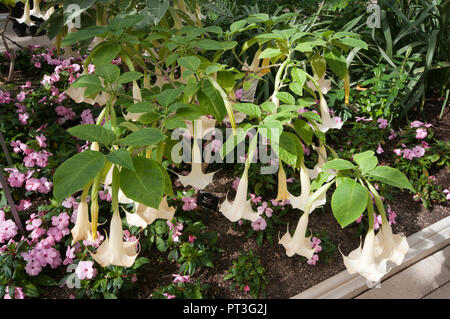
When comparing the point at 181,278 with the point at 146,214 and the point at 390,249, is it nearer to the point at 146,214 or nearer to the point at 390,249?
the point at 146,214

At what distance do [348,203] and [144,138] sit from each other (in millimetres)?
360

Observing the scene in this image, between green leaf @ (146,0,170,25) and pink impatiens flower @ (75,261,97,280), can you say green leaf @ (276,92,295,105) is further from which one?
pink impatiens flower @ (75,261,97,280)

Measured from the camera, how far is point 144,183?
59 cm

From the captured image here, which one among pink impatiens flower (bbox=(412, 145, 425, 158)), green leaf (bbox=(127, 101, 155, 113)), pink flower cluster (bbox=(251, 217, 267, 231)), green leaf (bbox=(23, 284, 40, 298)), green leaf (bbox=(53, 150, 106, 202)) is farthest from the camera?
pink impatiens flower (bbox=(412, 145, 425, 158))

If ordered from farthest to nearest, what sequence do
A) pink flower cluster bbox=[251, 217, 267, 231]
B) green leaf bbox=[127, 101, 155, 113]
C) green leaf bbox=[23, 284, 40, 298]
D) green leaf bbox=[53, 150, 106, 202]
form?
pink flower cluster bbox=[251, 217, 267, 231] → green leaf bbox=[23, 284, 40, 298] → green leaf bbox=[127, 101, 155, 113] → green leaf bbox=[53, 150, 106, 202]

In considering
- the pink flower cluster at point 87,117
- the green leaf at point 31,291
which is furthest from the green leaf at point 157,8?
the pink flower cluster at point 87,117

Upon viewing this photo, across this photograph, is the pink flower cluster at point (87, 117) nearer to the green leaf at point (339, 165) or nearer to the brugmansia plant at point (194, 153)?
the brugmansia plant at point (194, 153)

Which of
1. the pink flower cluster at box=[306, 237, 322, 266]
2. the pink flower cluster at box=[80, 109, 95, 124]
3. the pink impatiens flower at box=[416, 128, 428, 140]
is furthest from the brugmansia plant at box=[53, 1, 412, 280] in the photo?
the pink impatiens flower at box=[416, 128, 428, 140]

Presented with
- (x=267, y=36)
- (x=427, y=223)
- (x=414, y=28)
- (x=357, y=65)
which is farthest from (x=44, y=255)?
(x=414, y=28)

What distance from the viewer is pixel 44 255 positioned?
1230 mm

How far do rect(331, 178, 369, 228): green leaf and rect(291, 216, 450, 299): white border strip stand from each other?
735 mm

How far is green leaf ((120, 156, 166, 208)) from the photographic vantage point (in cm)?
58

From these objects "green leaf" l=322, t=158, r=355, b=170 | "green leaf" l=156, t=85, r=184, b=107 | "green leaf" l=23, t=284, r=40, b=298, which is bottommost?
"green leaf" l=23, t=284, r=40, b=298

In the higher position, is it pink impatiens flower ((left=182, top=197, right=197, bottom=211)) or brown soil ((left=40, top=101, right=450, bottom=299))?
pink impatiens flower ((left=182, top=197, right=197, bottom=211))
